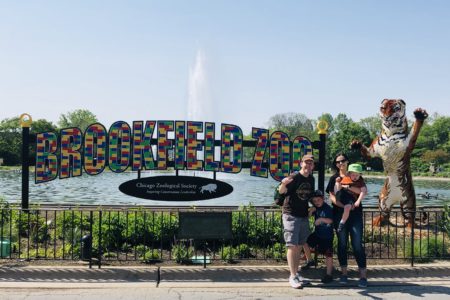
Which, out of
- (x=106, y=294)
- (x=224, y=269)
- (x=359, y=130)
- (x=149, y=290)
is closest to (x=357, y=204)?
(x=224, y=269)

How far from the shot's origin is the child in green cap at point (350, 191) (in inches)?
253

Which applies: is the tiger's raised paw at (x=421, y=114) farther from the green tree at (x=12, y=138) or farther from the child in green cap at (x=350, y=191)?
the green tree at (x=12, y=138)

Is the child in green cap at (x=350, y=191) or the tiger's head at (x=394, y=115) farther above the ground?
the tiger's head at (x=394, y=115)

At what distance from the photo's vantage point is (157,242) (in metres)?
8.81

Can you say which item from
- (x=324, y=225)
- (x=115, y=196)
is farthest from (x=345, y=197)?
(x=115, y=196)

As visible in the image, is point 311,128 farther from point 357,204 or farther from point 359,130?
point 357,204

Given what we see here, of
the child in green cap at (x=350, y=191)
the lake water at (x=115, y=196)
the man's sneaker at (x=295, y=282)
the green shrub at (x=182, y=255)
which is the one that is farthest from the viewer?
the lake water at (x=115, y=196)

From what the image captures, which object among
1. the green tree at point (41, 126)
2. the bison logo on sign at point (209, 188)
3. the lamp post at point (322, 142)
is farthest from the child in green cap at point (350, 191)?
the green tree at point (41, 126)

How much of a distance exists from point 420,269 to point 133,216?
17.7 feet

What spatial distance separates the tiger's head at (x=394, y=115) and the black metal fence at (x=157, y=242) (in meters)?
2.51

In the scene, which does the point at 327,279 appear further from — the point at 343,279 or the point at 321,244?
the point at 321,244

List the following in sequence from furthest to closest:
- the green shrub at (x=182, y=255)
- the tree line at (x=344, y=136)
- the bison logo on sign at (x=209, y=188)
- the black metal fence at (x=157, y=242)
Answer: the tree line at (x=344, y=136), the bison logo on sign at (x=209, y=188), the black metal fence at (x=157, y=242), the green shrub at (x=182, y=255)

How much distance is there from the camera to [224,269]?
689 centimetres

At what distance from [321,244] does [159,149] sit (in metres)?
5.30
